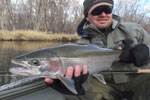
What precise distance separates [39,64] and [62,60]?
27cm

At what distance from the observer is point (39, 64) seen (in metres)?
1.82

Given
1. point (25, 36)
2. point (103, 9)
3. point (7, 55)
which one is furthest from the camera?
point (25, 36)

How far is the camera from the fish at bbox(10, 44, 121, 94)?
5.88ft

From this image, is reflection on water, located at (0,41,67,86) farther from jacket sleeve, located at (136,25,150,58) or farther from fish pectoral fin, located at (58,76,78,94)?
jacket sleeve, located at (136,25,150,58)

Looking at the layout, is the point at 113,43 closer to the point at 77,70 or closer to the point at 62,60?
the point at 77,70

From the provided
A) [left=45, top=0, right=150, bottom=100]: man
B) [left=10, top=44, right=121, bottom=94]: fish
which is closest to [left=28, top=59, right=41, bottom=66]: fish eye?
[left=10, top=44, right=121, bottom=94]: fish

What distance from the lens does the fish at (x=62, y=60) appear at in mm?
1792

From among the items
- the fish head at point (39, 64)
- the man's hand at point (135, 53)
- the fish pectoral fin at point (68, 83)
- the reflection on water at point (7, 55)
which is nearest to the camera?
the fish head at point (39, 64)

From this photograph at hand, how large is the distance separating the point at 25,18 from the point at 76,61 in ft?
117

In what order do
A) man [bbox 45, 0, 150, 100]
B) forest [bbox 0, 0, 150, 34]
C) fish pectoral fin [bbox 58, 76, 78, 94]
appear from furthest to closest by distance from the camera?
forest [bbox 0, 0, 150, 34]
man [bbox 45, 0, 150, 100]
fish pectoral fin [bbox 58, 76, 78, 94]

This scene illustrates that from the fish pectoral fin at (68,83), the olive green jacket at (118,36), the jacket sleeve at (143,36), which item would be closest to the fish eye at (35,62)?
the fish pectoral fin at (68,83)

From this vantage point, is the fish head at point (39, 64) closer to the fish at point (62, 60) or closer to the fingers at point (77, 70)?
the fish at point (62, 60)

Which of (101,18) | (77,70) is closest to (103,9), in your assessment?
(101,18)

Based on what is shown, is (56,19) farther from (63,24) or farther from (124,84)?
(124,84)
